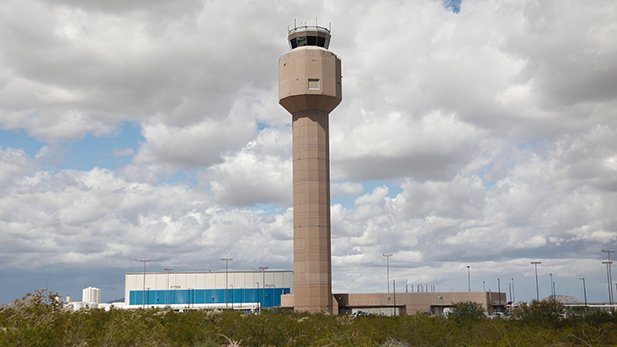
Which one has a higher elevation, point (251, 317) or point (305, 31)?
point (305, 31)

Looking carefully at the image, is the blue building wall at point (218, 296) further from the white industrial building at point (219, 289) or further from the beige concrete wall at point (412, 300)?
the beige concrete wall at point (412, 300)

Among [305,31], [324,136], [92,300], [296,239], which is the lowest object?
[92,300]

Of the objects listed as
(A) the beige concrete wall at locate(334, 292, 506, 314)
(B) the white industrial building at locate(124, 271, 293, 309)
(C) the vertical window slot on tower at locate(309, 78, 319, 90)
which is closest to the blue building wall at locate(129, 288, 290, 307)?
(B) the white industrial building at locate(124, 271, 293, 309)

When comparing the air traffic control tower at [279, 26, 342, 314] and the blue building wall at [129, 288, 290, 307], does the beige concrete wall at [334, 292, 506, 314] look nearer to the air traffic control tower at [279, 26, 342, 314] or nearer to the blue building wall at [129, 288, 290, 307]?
the air traffic control tower at [279, 26, 342, 314]

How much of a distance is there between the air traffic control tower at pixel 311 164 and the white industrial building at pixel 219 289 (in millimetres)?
64957

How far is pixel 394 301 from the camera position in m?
93.0

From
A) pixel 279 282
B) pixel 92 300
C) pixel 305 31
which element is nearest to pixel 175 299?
pixel 279 282

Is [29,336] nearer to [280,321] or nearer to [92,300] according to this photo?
[280,321]

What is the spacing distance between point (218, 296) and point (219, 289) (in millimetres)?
1730

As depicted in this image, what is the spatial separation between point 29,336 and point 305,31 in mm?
64343

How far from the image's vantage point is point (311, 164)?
69.4 metres

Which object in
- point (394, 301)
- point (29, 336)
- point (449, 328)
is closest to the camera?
point (29, 336)

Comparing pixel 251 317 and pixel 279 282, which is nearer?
pixel 251 317

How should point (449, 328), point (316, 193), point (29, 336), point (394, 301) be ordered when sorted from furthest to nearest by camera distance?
point (394, 301) → point (316, 193) → point (449, 328) → point (29, 336)
